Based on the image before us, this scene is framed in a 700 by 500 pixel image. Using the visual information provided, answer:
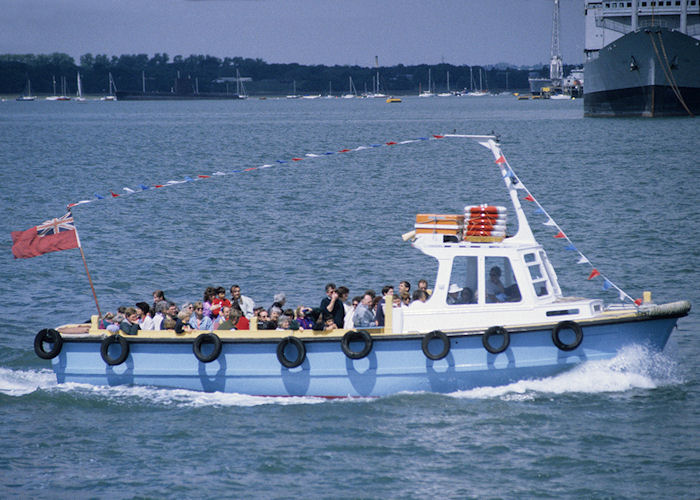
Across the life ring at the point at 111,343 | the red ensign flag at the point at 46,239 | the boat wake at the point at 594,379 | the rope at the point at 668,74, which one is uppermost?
the rope at the point at 668,74

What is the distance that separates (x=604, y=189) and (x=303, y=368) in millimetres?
35430

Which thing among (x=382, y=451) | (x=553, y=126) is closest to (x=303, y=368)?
(x=382, y=451)

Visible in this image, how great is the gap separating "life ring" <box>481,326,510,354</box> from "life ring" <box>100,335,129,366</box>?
6774 millimetres

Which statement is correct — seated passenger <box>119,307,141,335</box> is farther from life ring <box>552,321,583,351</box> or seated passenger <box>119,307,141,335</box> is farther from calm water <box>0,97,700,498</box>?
life ring <box>552,321,583,351</box>

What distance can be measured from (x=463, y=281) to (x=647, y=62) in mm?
84098

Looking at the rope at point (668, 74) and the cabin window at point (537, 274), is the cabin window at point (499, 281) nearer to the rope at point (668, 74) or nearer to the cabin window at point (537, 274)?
the cabin window at point (537, 274)

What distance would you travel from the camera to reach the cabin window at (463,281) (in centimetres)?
1778

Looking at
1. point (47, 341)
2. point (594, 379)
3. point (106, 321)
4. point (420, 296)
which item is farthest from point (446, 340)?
point (47, 341)

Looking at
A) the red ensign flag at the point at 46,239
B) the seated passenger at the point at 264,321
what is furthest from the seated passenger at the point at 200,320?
the red ensign flag at the point at 46,239

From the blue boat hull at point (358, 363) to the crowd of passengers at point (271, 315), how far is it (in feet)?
1.38

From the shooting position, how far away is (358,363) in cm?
1775

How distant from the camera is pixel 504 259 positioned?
58.2 ft

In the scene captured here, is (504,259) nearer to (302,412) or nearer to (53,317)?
(302,412)

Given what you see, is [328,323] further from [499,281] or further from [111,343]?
[111,343]
